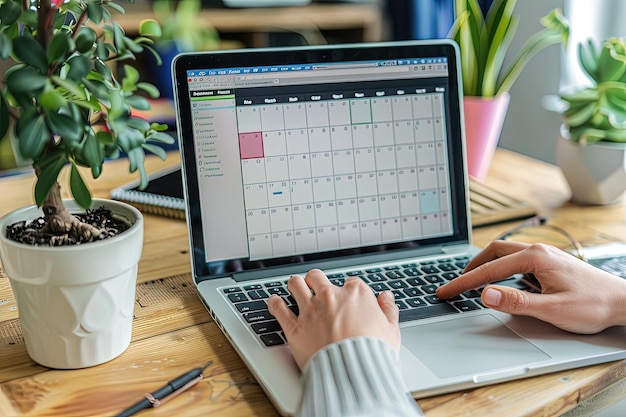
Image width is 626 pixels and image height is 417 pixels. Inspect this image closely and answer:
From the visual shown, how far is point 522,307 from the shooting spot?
2.55 ft

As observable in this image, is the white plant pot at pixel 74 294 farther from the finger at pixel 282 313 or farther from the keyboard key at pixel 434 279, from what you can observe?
the keyboard key at pixel 434 279

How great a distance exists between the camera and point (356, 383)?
Answer: 64cm

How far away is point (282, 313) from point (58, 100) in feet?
1.04

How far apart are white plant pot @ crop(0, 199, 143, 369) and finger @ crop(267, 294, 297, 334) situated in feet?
0.50

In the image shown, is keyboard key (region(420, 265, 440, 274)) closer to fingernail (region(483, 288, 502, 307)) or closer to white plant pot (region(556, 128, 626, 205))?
fingernail (region(483, 288, 502, 307))

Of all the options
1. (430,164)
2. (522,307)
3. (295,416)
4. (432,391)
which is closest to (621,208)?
(430,164)

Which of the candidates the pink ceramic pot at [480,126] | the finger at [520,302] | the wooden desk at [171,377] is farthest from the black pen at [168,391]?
the pink ceramic pot at [480,126]

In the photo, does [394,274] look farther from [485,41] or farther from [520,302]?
[485,41]

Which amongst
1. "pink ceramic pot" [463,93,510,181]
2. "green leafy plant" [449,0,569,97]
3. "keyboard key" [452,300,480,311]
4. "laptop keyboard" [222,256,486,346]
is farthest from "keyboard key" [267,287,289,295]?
"green leafy plant" [449,0,569,97]

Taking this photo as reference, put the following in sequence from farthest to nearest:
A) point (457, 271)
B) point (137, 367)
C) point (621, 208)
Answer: point (621, 208)
point (457, 271)
point (137, 367)

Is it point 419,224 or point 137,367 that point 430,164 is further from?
point 137,367

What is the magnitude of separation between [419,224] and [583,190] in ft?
1.38

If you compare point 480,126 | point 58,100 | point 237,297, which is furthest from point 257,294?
point 480,126

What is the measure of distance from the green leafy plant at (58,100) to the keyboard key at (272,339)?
207mm
